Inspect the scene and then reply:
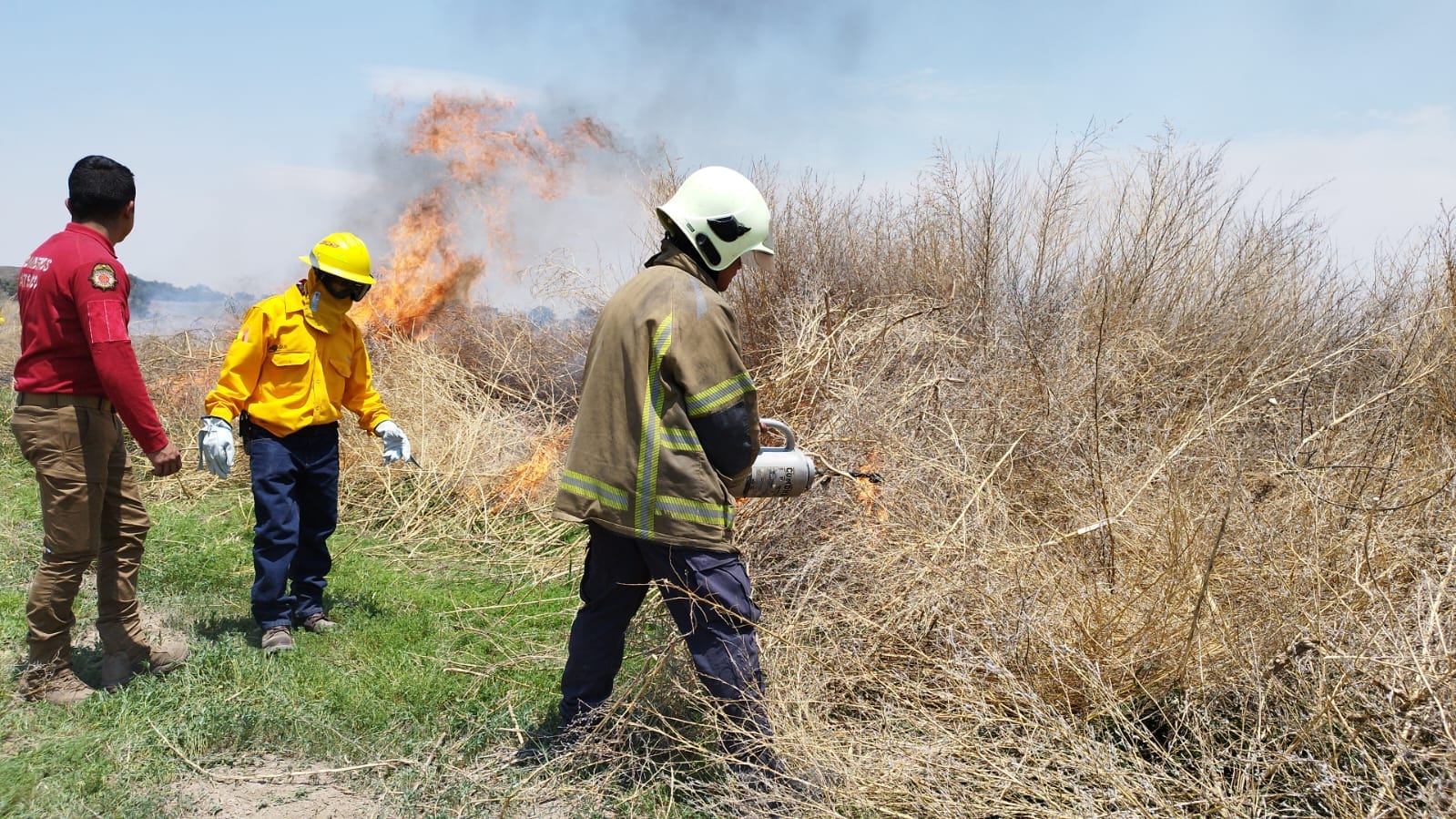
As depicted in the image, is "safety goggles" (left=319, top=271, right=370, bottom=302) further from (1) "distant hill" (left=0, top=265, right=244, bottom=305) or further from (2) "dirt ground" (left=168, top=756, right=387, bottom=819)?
(1) "distant hill" (left=0, top=265, right=244, bottom=305)

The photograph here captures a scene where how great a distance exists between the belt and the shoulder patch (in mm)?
451

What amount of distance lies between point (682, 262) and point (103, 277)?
7.43 ft

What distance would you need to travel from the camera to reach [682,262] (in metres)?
3.18

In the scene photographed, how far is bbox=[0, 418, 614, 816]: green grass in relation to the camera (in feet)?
10.9

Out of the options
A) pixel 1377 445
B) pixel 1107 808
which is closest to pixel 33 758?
pixel 1107 808

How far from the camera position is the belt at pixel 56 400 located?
3.79m

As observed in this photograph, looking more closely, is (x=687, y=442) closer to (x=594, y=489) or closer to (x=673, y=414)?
(x=673, y=414)

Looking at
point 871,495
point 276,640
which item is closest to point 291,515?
point 276,640

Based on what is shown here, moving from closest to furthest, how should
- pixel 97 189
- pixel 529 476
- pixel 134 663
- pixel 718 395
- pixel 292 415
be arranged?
pixel 718 395 < pixel 97 189 < pixel 134 663 < pixel 292 415 < pixel 529 476

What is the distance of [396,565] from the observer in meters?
6.25

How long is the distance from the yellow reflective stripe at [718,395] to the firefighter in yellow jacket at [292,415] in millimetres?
2377

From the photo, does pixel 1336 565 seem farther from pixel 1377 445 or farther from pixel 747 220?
pixel 747 220

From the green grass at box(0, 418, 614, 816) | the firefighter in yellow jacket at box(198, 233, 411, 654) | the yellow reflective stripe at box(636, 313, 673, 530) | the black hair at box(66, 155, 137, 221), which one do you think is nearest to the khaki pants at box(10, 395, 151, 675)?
the green grass at box(0, 418, 614, 816)

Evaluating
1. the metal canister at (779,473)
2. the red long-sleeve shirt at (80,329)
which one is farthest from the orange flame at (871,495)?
the red long-sleeve shirt at (80,329)
